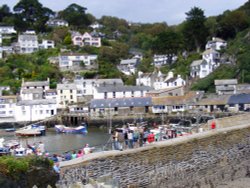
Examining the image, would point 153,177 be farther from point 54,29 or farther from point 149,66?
point 54,29

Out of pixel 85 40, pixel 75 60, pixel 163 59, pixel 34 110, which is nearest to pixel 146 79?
pixel 163 59

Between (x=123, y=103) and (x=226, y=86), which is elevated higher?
(x=226, y=86)

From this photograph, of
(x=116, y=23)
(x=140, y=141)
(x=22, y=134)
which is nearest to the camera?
(x=140, y=141)

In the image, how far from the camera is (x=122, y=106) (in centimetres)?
4803

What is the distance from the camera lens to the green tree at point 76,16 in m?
85.7

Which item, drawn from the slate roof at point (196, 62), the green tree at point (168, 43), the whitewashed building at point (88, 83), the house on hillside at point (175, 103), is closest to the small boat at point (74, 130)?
the house on hillside at point (175, 103)

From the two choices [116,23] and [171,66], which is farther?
[116,23]

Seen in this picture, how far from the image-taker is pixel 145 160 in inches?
432

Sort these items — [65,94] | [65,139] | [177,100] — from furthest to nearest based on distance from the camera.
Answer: [65,94]
[177,100]
[65,139]

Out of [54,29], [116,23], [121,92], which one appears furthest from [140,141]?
[116,23]

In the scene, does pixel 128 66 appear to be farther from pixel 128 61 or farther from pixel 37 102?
pixel 37 102

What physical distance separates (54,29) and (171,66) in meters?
27.3

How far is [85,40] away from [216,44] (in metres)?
25.8

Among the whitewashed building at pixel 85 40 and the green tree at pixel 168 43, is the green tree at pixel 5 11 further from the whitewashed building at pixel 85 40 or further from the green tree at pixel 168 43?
the green tree at pixel 168 43
